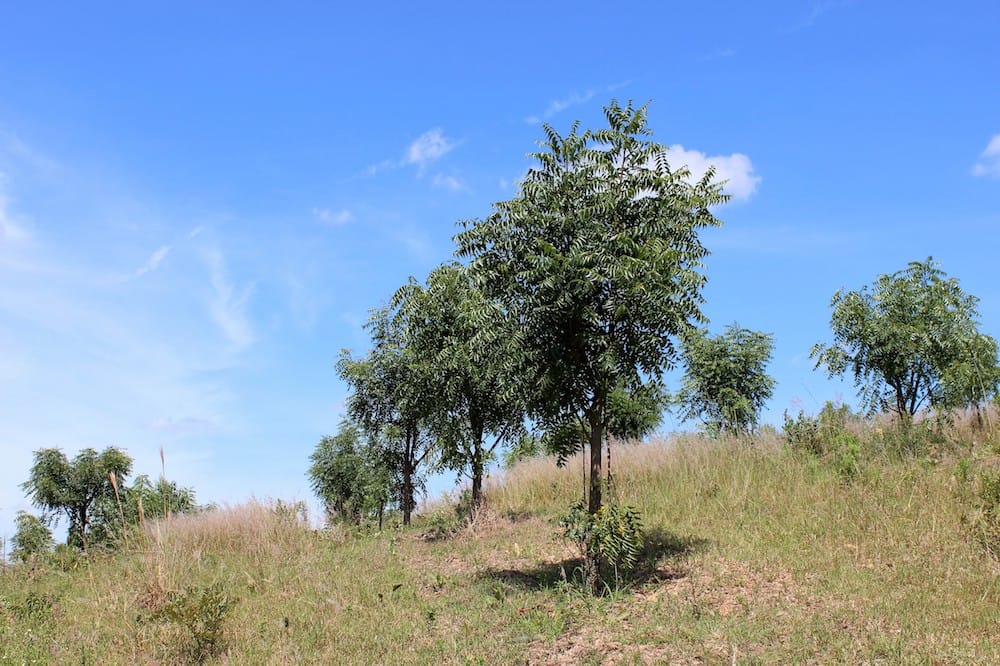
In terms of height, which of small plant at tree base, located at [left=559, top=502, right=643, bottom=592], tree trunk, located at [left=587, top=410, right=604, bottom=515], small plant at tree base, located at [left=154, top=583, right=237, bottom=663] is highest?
tree trunk, located at [left=587, top=410, right=604, bottom=515]

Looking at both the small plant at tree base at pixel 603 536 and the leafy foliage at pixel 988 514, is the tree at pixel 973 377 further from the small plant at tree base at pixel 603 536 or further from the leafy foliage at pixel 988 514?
the small plant at tree base at pixel 603 536

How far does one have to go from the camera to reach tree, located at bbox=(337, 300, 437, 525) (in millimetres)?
18781

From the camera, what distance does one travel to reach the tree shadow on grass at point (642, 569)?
10.3 metres

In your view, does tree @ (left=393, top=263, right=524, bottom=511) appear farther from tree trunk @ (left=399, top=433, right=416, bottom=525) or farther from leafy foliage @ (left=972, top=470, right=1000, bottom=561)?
Result: leafy foliage @ (left=972, top=470, right=1000, bottom=561)

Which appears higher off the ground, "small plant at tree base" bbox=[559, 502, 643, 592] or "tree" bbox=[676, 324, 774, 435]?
"tree" bbox=[676, 324, 774, 435]

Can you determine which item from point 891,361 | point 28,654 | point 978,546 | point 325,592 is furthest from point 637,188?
point 891,361

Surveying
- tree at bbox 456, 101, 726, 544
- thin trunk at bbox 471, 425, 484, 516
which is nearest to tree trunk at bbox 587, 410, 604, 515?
tree at bbox 456, 101, 726, 544

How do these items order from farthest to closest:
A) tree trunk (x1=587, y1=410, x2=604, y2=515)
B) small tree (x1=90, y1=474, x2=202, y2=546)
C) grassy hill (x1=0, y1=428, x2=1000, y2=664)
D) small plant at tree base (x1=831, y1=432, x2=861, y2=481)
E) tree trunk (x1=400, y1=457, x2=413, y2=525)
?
small tree (x1=90, y1=474, x2=202, y2=546) → tree trunk (x1=400, y1=457, x2=413, y2=525) → small plant at tree base (x1=831, y1=432, x2=861, y2=481) → tree trunk (x1=587, y1=410, x2=604, y2=515) → grassy hill (x1=0, y1=428, x2=1000, y2=664)

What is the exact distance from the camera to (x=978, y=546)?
32.3 ft

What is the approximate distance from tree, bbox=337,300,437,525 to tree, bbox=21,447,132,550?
25.4 meters

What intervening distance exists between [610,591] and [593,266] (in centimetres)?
444

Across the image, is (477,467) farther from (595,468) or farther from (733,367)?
(733,367)

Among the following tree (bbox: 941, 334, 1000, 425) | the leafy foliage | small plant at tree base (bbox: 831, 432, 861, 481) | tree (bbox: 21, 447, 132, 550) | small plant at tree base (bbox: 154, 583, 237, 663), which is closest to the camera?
small plant at tree base (bbox: 154, 583, 237, 663)

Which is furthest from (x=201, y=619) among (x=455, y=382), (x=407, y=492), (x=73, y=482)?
(x=73, y=482)
